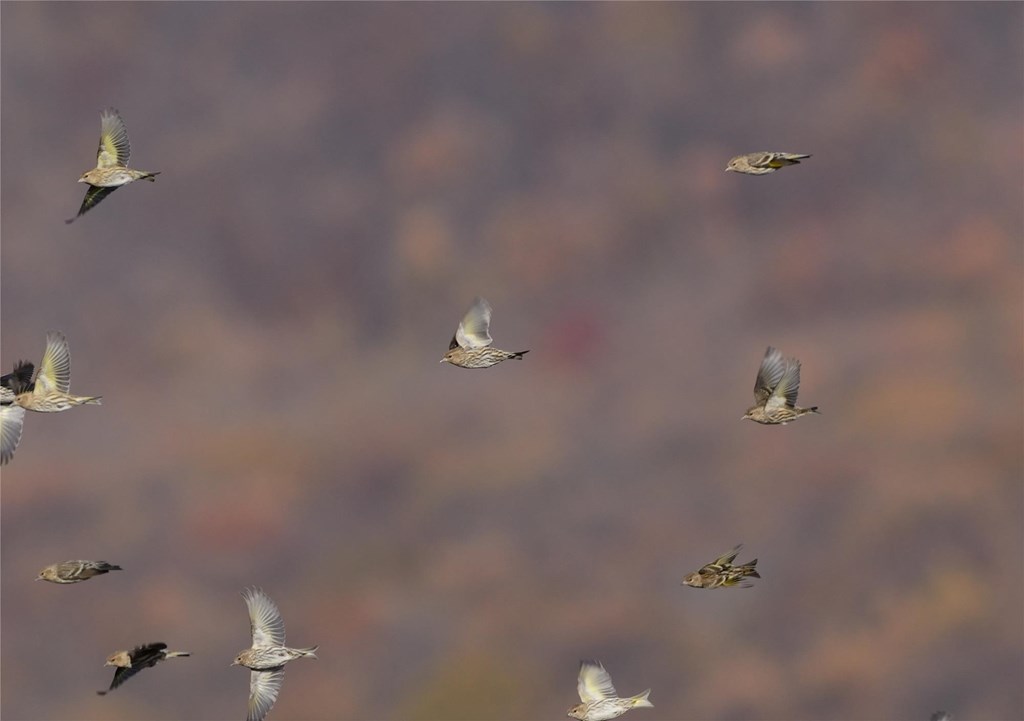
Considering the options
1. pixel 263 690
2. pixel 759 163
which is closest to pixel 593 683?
pixel 263 690

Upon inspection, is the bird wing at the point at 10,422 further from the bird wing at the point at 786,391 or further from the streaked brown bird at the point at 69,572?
the bird wing at the point at 786,391

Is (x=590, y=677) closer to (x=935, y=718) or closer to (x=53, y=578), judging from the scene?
(x=935, y=718)

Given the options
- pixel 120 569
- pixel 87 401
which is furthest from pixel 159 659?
pixel 87 401

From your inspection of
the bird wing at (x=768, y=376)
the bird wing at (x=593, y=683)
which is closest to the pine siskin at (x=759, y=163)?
the bird wing at (x=768, y=376)

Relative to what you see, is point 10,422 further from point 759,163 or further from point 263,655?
point 759,163

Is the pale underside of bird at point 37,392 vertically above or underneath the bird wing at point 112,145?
underneath

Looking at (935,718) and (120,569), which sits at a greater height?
(120,569)

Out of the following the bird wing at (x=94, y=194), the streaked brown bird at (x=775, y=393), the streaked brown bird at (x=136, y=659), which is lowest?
the streaked brown bird at (x=136, y=659)
